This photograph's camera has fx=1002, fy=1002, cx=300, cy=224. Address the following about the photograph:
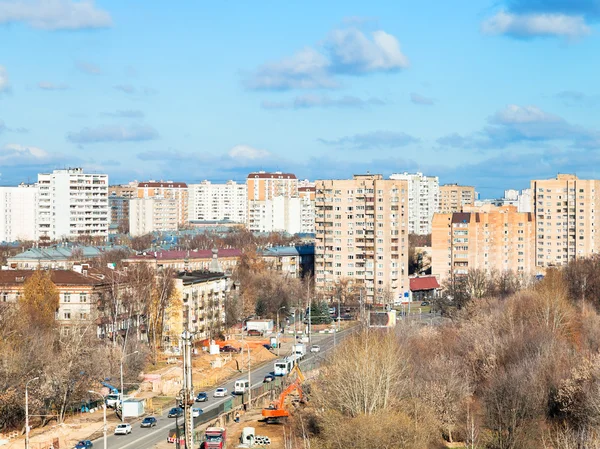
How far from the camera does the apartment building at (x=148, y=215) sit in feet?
516

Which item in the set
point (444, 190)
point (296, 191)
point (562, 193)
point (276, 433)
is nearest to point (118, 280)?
point (276, 433)

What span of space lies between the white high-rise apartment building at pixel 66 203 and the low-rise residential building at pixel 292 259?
104 feet

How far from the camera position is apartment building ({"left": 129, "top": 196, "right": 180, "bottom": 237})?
157 meters

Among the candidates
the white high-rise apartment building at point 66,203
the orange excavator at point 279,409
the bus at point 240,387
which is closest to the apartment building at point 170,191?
the white high-rise apartment building at point 66,203

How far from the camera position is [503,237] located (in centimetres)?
9300

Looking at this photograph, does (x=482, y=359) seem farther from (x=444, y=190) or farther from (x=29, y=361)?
(x=444, y=190)

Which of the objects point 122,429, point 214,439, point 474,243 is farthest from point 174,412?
point 474,243

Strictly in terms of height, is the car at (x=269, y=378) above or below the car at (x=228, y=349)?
below

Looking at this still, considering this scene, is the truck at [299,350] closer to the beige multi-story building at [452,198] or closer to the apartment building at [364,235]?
the apartment building at [364,235]

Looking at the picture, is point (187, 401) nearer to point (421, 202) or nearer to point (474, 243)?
point (474, 243)

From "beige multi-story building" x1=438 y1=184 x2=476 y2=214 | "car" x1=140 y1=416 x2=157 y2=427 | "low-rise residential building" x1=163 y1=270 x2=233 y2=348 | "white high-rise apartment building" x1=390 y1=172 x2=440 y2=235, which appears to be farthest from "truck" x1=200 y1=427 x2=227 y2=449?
"beige multi-story building" x1=438 y1=184 x2=476 y2=214

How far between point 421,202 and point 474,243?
2604 inches

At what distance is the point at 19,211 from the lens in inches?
4958

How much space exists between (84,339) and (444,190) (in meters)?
127
